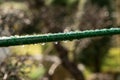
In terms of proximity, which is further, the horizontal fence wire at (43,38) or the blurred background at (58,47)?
the blurred background at (58,47)

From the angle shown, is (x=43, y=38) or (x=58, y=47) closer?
(x=43, y=38)

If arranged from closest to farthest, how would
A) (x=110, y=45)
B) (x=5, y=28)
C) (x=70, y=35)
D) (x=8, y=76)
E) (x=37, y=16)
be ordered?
1. (x=70, y=35)
2. (x=8, y=76)
3. (x=5, y=28)
4. (x=37, y=16)
5. (x=110, y=45)

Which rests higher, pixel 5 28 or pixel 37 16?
pixel 5 28

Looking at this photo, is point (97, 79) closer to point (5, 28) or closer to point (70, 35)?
point (5, 28)

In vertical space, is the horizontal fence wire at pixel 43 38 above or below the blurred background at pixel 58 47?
above

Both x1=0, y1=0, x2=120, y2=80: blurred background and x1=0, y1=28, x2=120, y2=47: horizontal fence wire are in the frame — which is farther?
x1=0, y1=0, x2=120, y2=80: blurred background

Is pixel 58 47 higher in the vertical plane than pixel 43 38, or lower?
lower

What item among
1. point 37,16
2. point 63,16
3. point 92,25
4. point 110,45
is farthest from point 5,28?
point 110,45

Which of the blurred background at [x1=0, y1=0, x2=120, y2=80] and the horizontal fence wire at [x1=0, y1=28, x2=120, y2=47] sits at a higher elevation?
the horizontal fence wire at [x1=0, y1=28, x2=120, y2=47]
